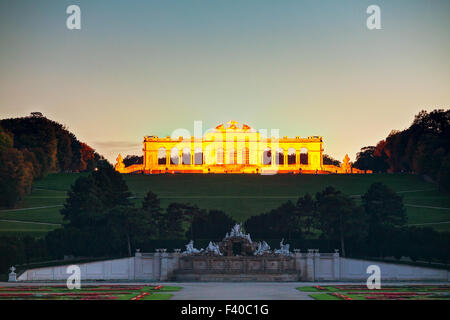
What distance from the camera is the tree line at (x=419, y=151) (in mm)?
108875

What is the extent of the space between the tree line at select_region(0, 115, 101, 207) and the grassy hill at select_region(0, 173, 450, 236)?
7.57 feet

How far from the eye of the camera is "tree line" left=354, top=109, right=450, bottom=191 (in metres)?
109

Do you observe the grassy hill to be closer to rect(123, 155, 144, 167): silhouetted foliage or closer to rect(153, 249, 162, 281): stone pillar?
rect(153, 249, 162, 281): stone pillar

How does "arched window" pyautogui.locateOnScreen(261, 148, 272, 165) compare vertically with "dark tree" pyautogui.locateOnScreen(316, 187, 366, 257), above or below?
above

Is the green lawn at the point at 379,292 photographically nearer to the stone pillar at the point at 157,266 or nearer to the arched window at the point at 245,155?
the stone pillar at the point at 157,266

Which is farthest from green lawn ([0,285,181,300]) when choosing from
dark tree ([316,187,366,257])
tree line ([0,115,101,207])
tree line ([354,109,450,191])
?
tree line ([354,109,450,191])

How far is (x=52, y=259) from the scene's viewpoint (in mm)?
72938

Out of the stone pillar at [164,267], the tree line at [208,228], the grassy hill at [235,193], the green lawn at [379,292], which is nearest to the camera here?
the green lawn at [379,292]

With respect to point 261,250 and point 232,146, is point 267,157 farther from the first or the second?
point 261,250

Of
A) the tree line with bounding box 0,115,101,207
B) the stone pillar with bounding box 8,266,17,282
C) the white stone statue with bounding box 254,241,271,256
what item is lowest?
the stone pillar with bounding box 8,266,17,282

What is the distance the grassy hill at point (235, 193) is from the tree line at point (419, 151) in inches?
112

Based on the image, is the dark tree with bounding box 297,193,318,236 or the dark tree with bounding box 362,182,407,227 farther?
the dark tree with bounding box 297,193,318,236

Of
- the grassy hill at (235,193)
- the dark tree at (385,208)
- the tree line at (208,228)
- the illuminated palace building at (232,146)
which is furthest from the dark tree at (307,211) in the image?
the illuminated palace building at (232,146)
